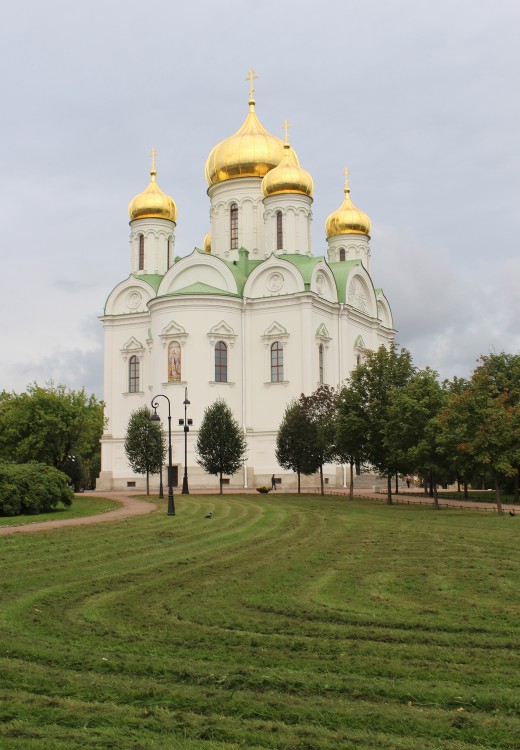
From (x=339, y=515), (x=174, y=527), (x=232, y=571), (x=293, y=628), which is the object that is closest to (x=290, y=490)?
(x=339, y=515)

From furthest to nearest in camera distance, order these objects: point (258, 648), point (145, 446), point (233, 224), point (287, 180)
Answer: point (233, 224)
point (287, 180)
point (145, 446)
point (258, 648)

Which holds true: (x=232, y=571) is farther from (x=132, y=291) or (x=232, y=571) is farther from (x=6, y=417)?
(x=132, y=291)

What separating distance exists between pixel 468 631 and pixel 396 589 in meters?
2.85

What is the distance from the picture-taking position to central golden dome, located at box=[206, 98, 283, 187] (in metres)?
59.6

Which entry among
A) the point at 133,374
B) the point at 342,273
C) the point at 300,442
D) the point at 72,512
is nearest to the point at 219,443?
the point at 300,442

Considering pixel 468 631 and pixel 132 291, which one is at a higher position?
pixel 132 291

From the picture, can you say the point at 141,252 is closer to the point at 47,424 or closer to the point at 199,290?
the point at 199,290

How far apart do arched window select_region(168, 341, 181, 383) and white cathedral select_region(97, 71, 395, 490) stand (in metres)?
0.07

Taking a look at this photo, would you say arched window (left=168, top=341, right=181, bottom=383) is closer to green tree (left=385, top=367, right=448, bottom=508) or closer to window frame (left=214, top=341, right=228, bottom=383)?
window frame (left=214, top=341, right=228, bottom=383)

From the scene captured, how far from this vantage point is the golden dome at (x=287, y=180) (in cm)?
5544

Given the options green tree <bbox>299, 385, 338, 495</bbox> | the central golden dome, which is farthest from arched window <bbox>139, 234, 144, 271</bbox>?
green tree <bbox>299, 385, 338, 495</bbox>

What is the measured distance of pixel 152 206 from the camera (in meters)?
61.4

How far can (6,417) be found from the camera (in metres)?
48.8

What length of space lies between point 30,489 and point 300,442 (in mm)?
18895
